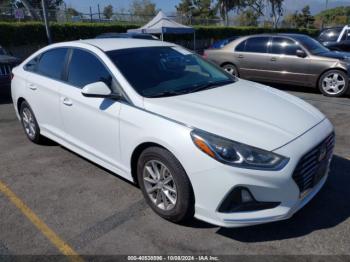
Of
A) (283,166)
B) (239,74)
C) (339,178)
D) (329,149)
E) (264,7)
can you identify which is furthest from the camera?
(264,7)

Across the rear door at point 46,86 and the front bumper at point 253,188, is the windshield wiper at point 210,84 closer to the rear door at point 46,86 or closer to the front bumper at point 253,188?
the front bumper at point 253,188

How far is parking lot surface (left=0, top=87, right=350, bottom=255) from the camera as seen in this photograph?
2766 millimetres

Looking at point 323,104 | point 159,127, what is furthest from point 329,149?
point 323,104

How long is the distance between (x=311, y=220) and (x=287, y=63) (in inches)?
248

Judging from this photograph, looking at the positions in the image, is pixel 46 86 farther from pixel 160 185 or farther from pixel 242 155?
pixel 242 155

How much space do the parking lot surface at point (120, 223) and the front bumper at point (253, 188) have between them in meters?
0.28

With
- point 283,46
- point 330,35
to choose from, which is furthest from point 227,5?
point 283,46

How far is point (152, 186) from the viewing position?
3164mm

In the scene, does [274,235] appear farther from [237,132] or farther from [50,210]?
[50,210]

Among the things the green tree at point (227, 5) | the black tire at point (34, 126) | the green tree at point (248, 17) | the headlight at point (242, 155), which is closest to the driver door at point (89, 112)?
the black tire at point (34, 126)

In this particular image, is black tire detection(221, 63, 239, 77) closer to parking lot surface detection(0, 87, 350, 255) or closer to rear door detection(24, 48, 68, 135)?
parking lot surface detection(0, 87, 350, 255)

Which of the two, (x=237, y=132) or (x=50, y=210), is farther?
(x=50, y=210)

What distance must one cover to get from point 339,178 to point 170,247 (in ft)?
7.38

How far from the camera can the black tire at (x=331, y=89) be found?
25.7 feet
